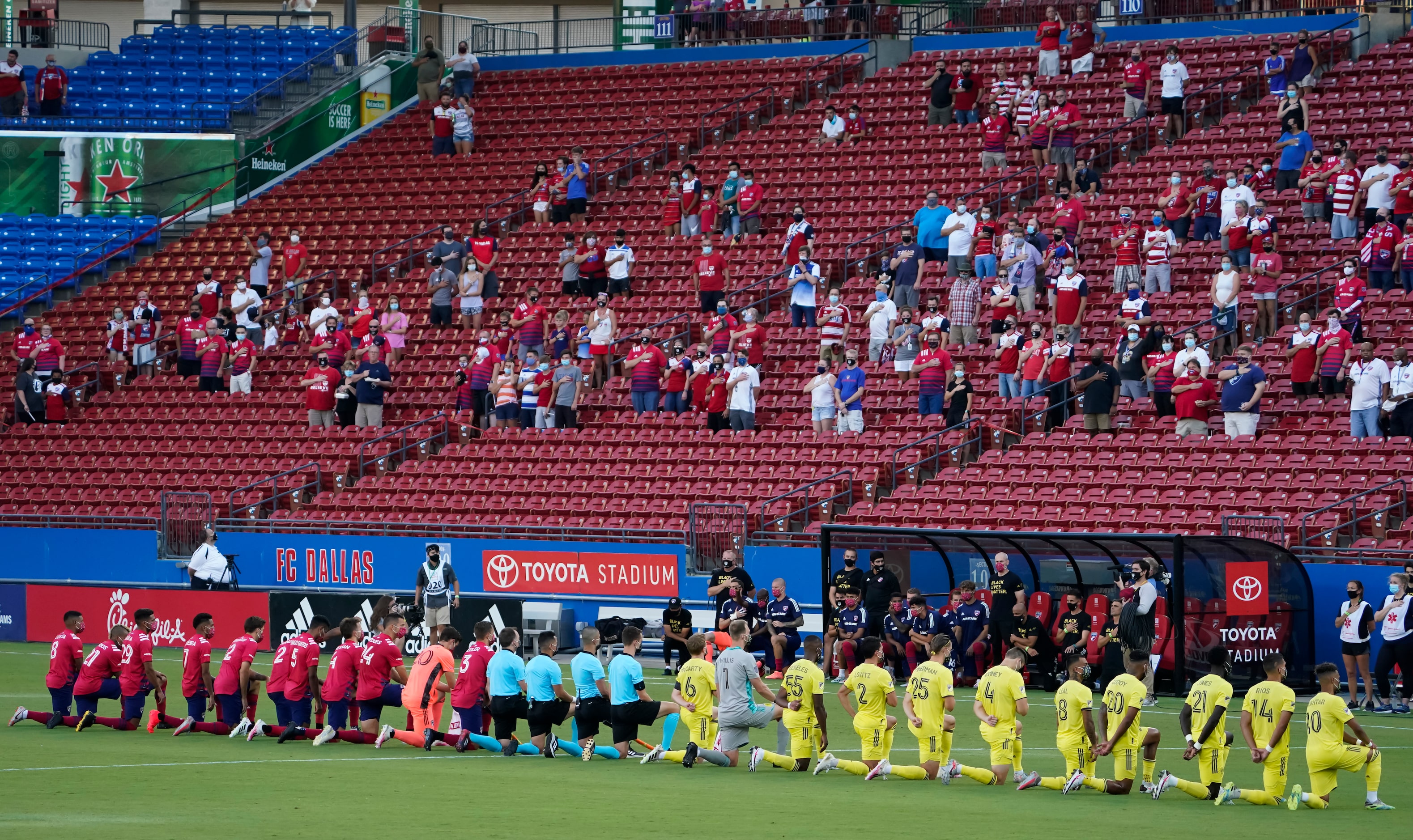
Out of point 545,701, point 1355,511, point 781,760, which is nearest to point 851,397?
point 1355,511

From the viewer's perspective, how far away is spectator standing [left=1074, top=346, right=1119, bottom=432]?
3112 cm

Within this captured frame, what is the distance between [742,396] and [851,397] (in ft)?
6.84

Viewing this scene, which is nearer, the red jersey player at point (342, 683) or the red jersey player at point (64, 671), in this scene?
the red jersey player at point (342, 683)

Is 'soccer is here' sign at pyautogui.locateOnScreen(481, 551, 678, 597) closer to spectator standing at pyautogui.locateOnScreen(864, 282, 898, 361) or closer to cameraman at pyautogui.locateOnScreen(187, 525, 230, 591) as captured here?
cameraman at pyautogui.locateOnScreen(187, 525, 230, 591)

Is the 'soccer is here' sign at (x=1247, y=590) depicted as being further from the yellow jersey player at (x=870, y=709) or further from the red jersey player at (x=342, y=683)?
the red jersey player at (x=342, y=683)

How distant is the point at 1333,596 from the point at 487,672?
38.1 ft

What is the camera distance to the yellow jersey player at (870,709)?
19.2m

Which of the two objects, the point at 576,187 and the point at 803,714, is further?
the point at 576,187

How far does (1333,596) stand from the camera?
26.2m

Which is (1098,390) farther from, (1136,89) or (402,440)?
(402,440)

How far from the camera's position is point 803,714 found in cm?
1966

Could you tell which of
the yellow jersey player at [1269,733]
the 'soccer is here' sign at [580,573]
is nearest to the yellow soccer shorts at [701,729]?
the yellow jersey player at [1269,733]

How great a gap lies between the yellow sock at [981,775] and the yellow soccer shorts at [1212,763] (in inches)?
80.5

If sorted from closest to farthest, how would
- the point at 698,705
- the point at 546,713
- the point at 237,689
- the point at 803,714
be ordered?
1. the point at 803,714
2. the point at 698,705
3. the point at 546,713
4. the point at 237,689
